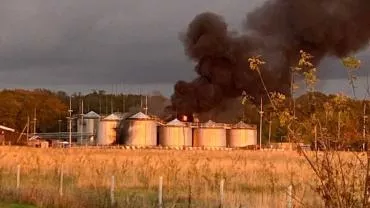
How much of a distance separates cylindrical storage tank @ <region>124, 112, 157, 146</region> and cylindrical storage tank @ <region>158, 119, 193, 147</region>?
1.52m

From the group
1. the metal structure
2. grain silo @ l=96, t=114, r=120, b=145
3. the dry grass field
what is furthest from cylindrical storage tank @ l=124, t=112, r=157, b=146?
the dry grass field

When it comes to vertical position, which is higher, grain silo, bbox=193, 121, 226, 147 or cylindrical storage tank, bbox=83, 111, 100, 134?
cylindrical storage tank, bbox=83, 111, 100, 134

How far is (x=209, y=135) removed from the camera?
107m

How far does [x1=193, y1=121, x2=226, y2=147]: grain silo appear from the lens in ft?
346

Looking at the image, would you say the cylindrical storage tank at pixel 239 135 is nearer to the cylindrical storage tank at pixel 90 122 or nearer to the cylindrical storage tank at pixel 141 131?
the cylindrical storage tank at pixel 141 131

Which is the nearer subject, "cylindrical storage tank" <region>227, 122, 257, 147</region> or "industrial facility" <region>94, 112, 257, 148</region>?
"industrial facility" <region>94, 112, 257, 148</region>


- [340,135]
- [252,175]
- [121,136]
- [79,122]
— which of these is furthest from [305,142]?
[79,122]

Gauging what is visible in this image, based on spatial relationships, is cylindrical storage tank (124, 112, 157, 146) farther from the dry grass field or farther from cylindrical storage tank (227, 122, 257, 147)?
the dry grass field

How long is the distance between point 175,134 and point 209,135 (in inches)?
218

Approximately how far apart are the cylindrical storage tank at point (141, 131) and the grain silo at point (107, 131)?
277 centimetres

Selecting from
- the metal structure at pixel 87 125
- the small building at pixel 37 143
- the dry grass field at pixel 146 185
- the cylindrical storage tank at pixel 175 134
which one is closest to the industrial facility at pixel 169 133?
the cylindrical storage tank at pixel 175 134

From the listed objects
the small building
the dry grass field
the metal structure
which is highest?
the metal structure

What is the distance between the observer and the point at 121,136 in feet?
371

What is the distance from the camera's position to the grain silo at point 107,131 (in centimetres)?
11125
